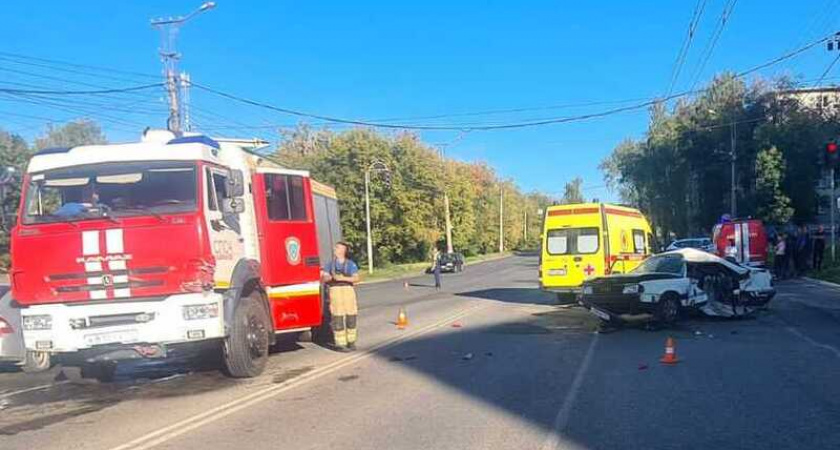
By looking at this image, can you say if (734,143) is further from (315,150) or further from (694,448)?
(694,448)

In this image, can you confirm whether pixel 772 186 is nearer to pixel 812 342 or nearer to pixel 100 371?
pixel 812 342

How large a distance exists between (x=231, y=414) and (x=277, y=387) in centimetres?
156

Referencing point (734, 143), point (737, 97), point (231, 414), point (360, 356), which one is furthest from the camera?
point (737, 97)

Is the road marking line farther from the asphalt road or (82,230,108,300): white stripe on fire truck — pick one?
(82,230,108,300): white stripe on fire truck

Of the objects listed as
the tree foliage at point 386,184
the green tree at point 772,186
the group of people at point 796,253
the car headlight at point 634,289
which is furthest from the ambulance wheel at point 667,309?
the tree foliage at point 386,184

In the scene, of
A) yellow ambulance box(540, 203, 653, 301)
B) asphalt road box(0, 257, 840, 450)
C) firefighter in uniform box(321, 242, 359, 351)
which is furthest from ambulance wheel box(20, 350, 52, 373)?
yellow ambulance box(540, 203, 653, 301)

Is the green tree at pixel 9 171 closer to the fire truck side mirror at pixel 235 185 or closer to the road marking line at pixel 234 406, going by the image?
the fire truck side mirror at pixel 235 185

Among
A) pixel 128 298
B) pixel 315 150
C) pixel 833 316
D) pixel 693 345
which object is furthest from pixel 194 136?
pixel 315 150

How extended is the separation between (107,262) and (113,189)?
3.23 ft

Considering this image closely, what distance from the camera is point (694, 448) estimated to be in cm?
626

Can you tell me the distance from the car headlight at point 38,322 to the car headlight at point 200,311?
157 centimetres

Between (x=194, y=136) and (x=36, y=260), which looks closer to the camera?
(x=36, y=260)

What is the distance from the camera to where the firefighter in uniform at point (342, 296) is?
501 inches

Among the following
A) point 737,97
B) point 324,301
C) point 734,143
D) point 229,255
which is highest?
point 737,97
